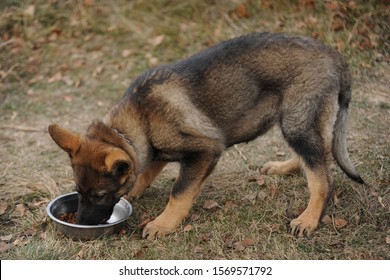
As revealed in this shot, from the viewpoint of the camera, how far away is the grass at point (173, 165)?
17.7 ft

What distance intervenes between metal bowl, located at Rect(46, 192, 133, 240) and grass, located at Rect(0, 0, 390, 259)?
0.10 metres

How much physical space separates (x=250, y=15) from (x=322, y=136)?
529 centimetres

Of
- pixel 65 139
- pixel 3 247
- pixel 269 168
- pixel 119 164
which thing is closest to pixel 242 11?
pixel 269 168

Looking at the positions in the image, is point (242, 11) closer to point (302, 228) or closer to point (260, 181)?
point (260, 181)

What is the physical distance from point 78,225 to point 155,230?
2.56 feet

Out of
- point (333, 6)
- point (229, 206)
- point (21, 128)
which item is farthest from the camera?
point (333, 6)

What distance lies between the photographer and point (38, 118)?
8.60 m

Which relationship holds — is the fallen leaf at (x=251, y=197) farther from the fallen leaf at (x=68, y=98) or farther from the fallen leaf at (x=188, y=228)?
the fallen leaf at (x=68, y=98)

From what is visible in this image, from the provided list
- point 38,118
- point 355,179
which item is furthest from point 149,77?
point 38,118

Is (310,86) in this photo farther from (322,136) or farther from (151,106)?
(151,106)

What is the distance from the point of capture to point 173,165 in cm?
716

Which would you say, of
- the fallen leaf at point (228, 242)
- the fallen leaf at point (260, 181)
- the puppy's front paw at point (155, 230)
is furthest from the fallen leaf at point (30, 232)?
the fallen leaf at point (260, 181)

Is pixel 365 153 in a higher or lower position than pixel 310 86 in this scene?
lower
